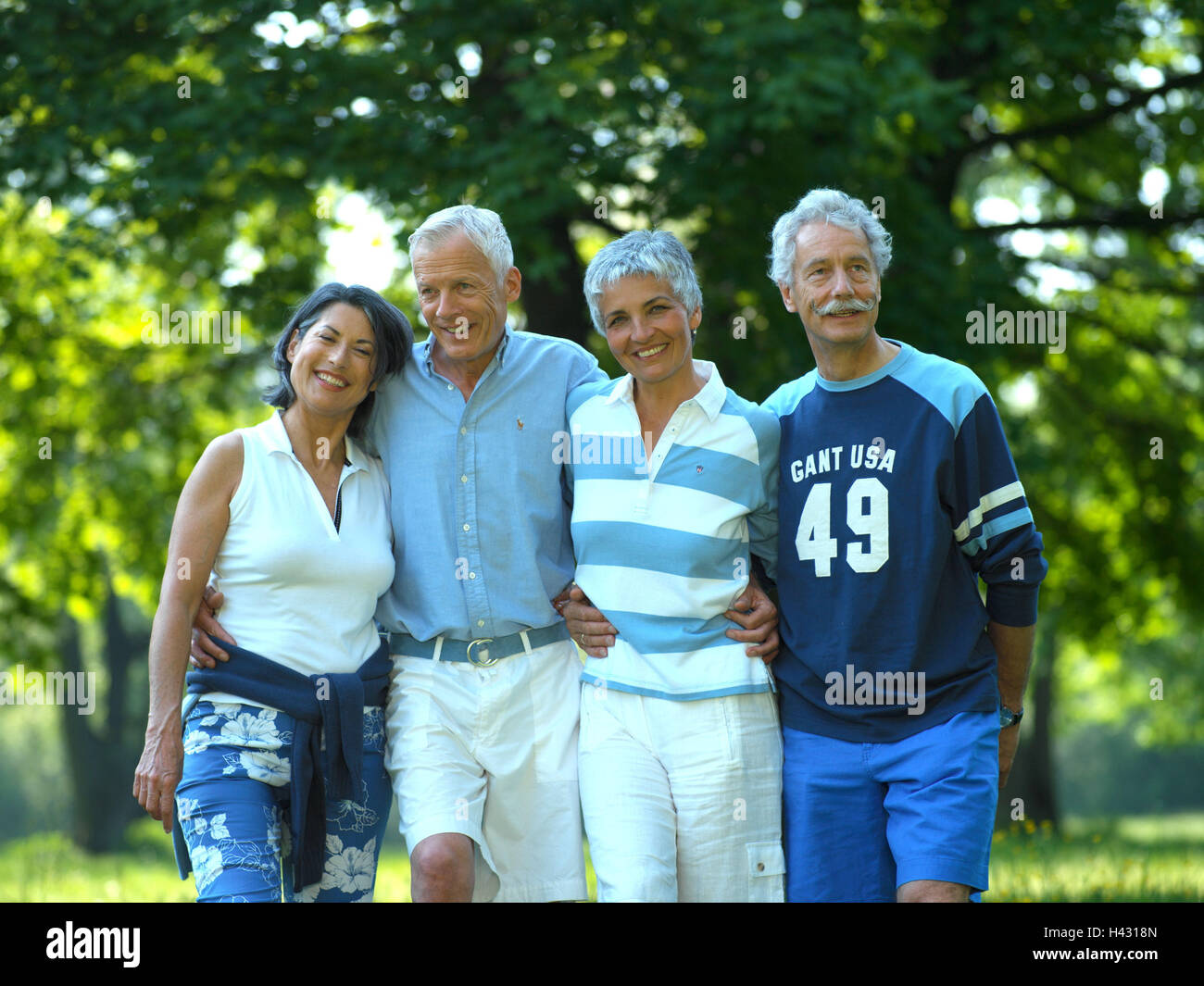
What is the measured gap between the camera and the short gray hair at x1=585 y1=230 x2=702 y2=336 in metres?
3.65

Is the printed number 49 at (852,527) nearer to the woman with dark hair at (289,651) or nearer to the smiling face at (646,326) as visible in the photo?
the smiling face at (646,326)

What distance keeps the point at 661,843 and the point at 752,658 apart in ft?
1.97

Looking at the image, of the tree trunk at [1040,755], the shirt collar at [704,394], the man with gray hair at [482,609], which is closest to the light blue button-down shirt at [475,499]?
the man with gray hair at [482,609]

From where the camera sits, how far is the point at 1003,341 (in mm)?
9195

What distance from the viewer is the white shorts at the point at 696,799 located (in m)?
3.50

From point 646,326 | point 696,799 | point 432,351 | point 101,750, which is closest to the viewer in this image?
point 696,799

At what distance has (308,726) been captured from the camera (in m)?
3.55

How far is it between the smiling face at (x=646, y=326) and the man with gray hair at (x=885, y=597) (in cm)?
39

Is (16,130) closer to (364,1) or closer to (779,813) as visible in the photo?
(364,1)

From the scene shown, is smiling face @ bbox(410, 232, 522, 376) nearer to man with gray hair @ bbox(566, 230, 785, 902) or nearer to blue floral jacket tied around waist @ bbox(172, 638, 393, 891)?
man with gray hair @ bbox(566, 230, 785, 902)

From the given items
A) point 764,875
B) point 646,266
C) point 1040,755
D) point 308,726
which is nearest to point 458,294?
point 646,266

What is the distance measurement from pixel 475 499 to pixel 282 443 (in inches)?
24.4

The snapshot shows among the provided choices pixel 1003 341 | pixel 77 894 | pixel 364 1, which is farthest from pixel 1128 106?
pixel 77 894

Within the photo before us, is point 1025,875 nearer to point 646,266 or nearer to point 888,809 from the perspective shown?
point 888,809
